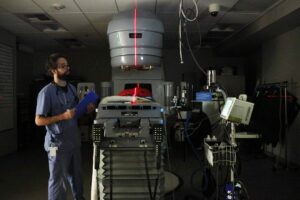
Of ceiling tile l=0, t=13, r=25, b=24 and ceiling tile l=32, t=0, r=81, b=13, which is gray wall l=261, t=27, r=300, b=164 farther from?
ceiling tile l=0, t=13, r=25, b=24

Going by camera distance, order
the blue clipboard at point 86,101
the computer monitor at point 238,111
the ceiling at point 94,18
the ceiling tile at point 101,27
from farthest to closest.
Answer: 1. the ceiling tile at point 101,27
2. the ceiling at point 94,18
3. the blue clipboard at point 86,101
4. the computer monitor at point 238,111

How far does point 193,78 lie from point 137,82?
3291 mm

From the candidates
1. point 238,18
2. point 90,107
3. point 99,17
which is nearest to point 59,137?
point 90,107

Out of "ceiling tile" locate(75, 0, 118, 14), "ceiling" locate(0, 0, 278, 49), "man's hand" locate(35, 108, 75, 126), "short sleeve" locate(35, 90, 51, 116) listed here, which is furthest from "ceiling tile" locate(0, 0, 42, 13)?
"man's hand" locate(35, 108, 75, 126)

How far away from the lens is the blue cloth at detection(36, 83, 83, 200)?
2148 millimetres

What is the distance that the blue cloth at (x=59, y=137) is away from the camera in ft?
7.05

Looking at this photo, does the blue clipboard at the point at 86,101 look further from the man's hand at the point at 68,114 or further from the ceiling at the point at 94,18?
the ceiling at the point at 94,18

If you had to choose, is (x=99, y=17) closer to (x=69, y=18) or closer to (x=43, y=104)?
(x=69, y=18)

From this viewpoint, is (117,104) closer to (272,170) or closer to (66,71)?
(66,71)

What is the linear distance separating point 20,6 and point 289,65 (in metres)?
3.91

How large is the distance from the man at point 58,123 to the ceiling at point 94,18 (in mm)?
1502

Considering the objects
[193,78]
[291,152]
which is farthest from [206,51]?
[291,152]

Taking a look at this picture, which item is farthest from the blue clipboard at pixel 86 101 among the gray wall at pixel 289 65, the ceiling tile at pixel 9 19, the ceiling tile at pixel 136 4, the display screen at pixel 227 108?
the gray wall at pixel 289 65

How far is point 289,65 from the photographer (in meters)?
4.43
